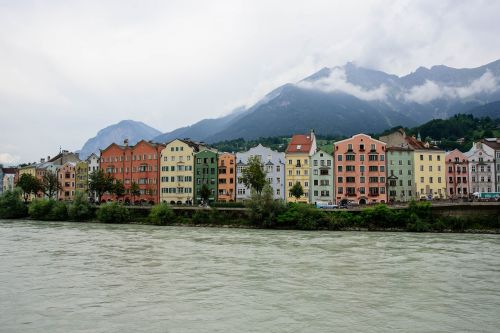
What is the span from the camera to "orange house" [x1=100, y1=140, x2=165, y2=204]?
104 metres

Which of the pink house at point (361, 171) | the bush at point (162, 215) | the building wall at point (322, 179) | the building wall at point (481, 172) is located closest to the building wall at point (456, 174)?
the building wall at point (481, 172)

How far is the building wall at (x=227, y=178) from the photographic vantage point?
96.0m

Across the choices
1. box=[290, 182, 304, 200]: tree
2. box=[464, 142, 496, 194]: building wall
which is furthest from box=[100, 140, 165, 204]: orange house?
box=[464, 142, 496, 194]: building wall

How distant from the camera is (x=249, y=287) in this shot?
25.9 meters

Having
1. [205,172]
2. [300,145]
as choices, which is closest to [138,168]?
[205,172]

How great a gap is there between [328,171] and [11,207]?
207ft

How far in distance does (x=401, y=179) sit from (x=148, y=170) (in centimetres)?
5621

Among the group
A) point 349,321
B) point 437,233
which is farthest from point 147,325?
point 437,233

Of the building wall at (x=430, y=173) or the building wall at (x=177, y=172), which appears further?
the building wall at (x=177, y=172)

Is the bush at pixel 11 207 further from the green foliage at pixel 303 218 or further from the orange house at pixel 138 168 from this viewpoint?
the green foliage at pixel 303 218

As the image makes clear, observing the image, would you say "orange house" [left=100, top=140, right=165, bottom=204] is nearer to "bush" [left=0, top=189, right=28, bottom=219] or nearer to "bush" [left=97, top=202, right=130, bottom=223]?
"bush" [left=0, top=189, right=28, bottom=219]

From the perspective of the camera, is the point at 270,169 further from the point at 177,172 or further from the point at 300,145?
the point at 177,172

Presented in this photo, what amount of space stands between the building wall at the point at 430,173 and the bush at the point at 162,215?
159ft

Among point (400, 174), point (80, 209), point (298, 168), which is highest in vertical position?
point (298, 168)
